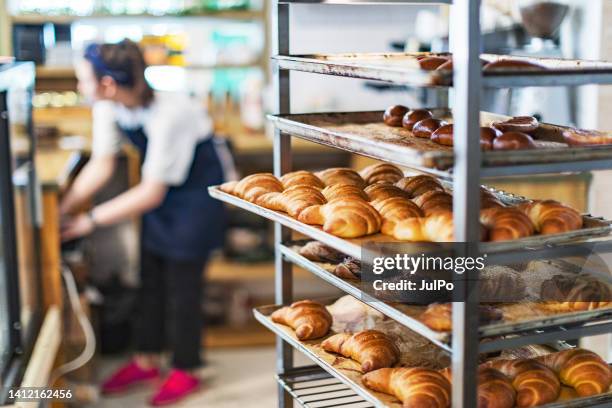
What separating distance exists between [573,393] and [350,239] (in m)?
0.53

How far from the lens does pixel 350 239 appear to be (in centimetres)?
167

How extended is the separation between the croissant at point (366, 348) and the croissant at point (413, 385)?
2.0 inches

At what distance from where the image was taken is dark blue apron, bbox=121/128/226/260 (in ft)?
13.4

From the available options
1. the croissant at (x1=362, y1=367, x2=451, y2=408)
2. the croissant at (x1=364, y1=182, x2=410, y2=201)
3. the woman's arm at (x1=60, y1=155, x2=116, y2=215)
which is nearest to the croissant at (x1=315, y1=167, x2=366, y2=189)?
Answer: the croissant at (x1=364, y1=182, x2=410, y2=201)

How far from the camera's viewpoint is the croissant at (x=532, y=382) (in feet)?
5.53

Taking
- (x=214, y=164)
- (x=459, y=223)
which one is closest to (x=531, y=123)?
(x=459, y=223)

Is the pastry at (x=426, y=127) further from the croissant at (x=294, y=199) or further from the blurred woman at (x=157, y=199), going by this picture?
the blurred woman at (x=157, y=199)

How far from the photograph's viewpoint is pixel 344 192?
1930 millimetres

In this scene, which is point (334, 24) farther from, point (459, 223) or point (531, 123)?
point (459, 223)

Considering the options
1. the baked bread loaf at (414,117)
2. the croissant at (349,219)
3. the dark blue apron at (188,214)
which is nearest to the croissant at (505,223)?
the croissant at (349,219)

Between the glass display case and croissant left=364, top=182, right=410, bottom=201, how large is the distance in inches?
42.7

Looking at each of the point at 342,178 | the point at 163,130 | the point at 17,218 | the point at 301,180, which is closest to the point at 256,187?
the point at 301,180

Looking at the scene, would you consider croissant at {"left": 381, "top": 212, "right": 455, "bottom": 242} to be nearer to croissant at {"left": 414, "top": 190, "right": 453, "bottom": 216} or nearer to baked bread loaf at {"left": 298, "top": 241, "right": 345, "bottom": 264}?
croissant at {"left": 414, "top": 190, "right": 453, "bottom": 216}

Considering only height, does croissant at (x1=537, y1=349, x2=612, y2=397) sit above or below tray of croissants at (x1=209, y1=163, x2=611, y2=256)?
below
